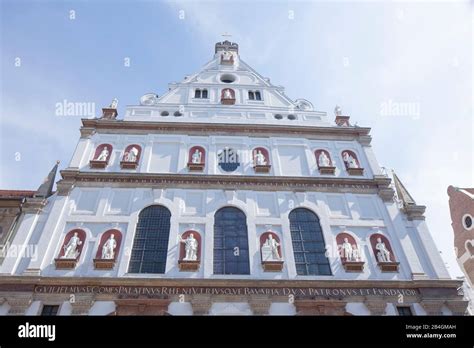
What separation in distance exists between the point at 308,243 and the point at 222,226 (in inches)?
153

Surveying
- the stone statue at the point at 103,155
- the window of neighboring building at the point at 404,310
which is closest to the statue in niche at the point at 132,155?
the stone statue at the point at 103,155

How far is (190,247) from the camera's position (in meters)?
14.7

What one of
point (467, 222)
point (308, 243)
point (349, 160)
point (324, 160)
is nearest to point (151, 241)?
point (308, 243)

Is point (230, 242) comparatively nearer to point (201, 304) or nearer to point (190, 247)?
point (190, 247)

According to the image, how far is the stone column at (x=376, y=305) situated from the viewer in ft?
44.1

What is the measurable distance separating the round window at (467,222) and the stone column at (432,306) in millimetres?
10600

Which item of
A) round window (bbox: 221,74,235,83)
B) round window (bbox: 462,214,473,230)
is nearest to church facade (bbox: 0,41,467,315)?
round window (bbox: 221,74,235,83)

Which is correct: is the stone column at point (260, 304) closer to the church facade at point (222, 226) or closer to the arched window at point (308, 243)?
the church facade at point (222, 226)

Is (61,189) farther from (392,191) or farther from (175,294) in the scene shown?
(392,191)

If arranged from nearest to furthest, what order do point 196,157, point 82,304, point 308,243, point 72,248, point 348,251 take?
point 82,304 → point 72,248 → point 348,251 → point 308,243 → point 196,157

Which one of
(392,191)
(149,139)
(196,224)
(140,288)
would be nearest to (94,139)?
(149,139)

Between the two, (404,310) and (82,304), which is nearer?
(82,304)

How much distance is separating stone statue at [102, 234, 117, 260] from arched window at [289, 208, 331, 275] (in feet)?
25.0
